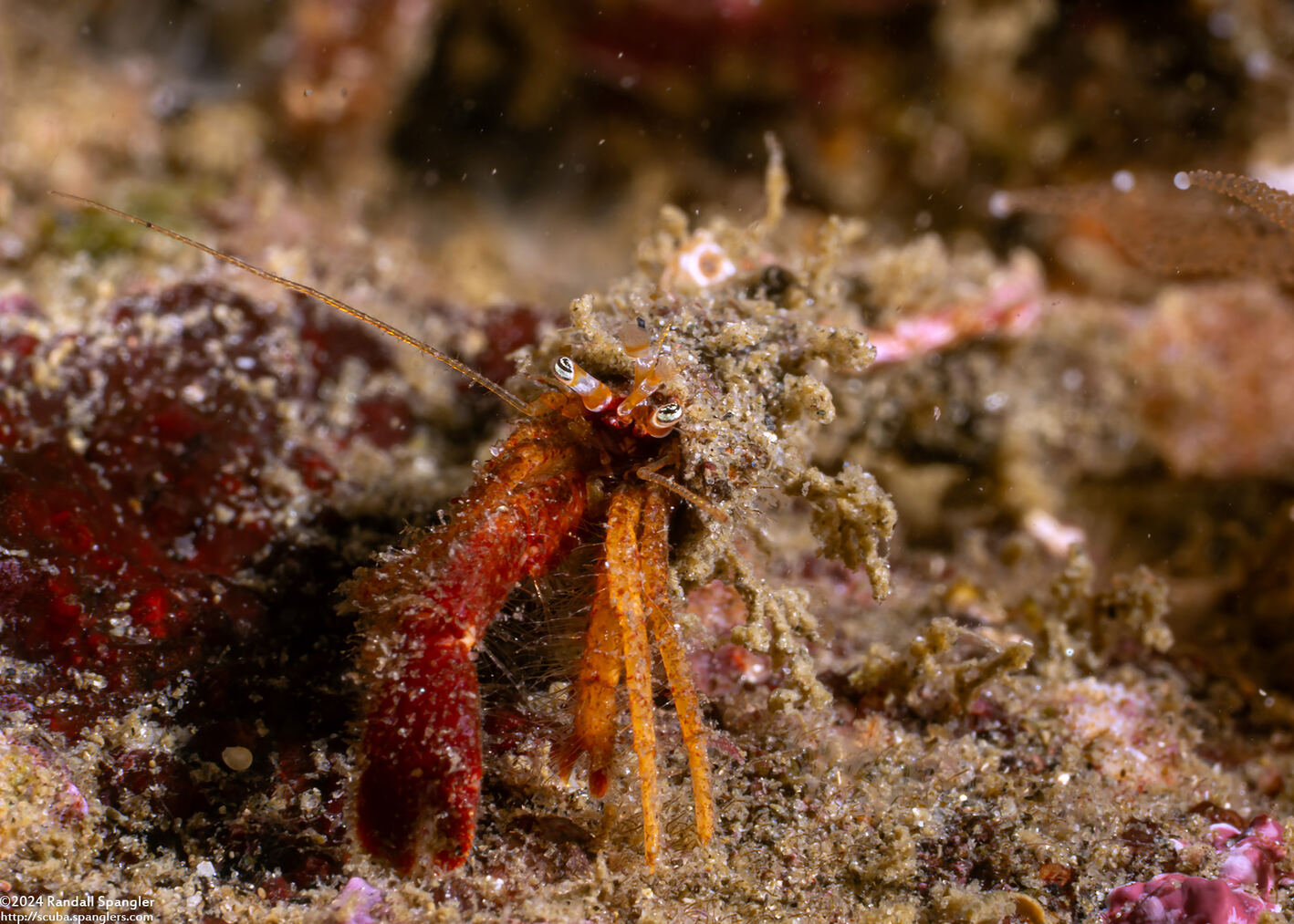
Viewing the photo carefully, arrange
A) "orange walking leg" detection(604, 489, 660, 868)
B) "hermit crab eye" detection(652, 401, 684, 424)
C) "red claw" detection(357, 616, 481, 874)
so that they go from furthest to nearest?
"hermit crab eye" detection(652, 401, 684, 424)
"orange walking leg" detection(604, 489, 660, 868)
"red claw" detection(357, 616, 481, 874)

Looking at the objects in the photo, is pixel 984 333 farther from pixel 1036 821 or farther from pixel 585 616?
pixel 585 616

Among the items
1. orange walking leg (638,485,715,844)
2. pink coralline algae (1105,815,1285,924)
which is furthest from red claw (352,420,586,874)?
pink coralline algae (1105,815,1285,924)

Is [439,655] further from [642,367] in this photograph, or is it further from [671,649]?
[642,367]

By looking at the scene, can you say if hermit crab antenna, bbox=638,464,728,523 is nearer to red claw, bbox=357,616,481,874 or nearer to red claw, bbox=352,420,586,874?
red claw, bbox=352,420,586,874

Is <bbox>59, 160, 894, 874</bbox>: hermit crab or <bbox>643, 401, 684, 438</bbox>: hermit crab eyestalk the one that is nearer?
<bbox>59, 160, 894, 874</bbox>: hermit crab

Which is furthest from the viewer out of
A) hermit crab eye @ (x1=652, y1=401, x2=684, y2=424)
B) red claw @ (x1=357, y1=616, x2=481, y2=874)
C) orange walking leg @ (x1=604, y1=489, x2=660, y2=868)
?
hermit crab eye @ (x1=652, y1=401, x2=684, y2=424)

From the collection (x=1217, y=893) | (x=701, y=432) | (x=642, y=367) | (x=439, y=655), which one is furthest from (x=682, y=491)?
(x=1217, y=893)
